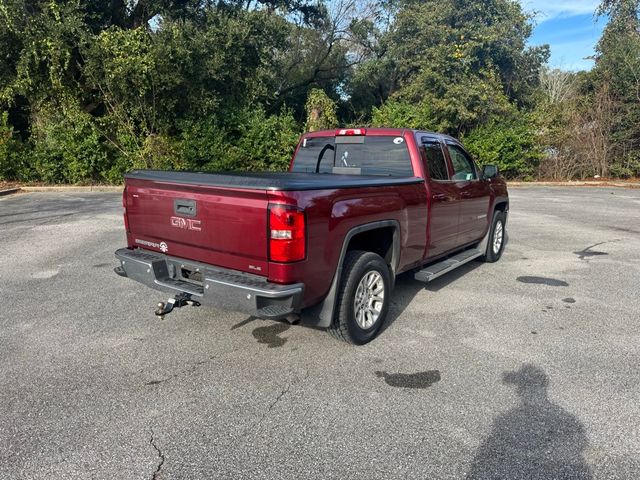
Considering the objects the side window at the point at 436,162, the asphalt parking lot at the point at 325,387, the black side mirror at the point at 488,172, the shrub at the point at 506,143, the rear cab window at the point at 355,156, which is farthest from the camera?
the shrub at the point at 506,143

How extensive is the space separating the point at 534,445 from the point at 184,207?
117 inches

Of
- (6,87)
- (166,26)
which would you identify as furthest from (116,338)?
(6,87)

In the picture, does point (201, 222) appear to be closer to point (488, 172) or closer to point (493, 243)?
point (488, 172)

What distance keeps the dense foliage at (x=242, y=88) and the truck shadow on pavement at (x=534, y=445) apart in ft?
50.1

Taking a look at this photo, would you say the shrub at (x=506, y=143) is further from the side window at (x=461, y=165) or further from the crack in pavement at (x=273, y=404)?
the crack in pavement at (x=273, y=404)

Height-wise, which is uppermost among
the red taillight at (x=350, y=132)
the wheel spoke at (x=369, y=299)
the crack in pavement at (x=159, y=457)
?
the red taillight at (x=350, y=132)

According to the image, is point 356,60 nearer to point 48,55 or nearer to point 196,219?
point 48,55

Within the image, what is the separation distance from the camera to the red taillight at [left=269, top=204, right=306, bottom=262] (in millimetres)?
3189

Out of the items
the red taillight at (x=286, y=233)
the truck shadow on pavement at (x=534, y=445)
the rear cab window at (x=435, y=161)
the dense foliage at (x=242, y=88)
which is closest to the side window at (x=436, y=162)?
the rear cab window at (x=435, y=161)

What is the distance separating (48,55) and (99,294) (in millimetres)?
13461

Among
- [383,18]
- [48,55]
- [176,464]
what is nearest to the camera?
[176,464]

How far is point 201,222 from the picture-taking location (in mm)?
3658

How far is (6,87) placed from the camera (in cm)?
1577

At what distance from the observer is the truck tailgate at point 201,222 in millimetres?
3346
